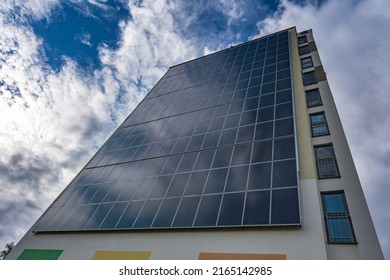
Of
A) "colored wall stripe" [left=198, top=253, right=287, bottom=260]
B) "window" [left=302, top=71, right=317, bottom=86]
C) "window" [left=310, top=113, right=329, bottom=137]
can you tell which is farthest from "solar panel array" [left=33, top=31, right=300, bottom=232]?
"window" [left=310, top=113, right=329, bottom=137]

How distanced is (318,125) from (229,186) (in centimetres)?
673

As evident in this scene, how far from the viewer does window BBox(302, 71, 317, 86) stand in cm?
1690

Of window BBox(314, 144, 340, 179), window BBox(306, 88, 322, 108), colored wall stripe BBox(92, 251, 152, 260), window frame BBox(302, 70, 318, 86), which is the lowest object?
colored wall stripe BBox(92, 251, 152, 260)

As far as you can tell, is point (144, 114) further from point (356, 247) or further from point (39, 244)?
point (356, 247)

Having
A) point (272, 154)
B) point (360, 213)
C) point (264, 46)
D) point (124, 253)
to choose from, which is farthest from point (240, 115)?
point (264, 46)

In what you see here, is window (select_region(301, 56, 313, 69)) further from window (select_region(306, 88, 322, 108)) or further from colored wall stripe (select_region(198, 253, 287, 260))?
colored wall stripe (select_region(198, 253, 287, 260))

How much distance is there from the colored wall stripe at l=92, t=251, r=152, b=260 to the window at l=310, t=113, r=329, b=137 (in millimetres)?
A: 10124

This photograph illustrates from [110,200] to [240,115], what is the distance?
9131 mm

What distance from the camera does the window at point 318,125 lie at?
12.9 metres

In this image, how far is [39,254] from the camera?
12102 millimetres

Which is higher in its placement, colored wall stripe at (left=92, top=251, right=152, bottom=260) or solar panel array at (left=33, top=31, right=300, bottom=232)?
solar panel array at (left=33, top=31, right=300, bottom=232)

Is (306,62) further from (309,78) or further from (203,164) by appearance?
(203,164)

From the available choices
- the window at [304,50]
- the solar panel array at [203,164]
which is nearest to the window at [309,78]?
the solar panel array at [203,164]

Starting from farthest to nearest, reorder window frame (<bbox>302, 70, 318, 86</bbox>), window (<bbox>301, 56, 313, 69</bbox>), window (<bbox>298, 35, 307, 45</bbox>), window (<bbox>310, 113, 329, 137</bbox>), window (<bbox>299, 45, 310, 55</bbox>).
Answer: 1. window (<bbox>298, 35, 307, 45</bbox>)
2. window (<bbox>299, 45, 310, 55</bbox>)
3. window (<bbox>301, 56, 313, 69</bbox>)
4. window frame (<bbox>302, 70, 318, 86</bbox>)
5. window (<bbox>310, 113, 329, 137</bbox>)
